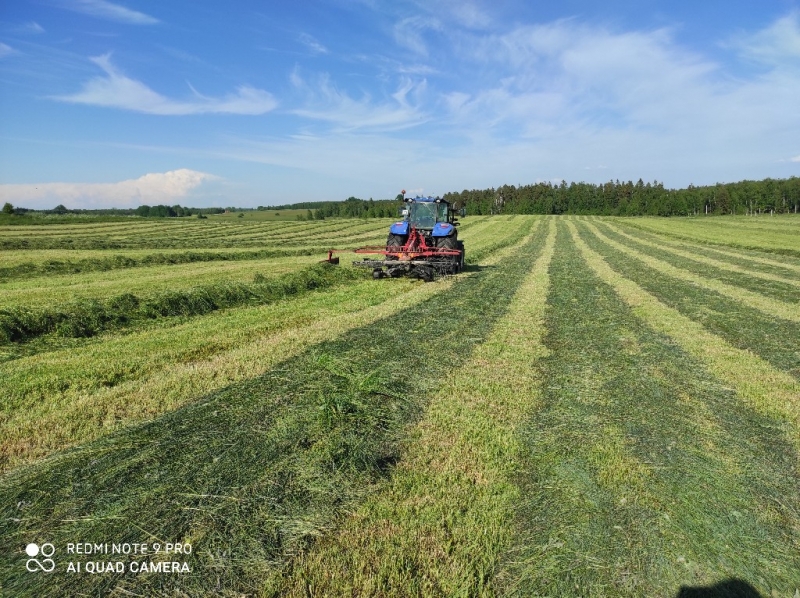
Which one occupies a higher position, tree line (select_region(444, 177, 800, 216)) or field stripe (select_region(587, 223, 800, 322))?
tree line (select_region(444, 177, 800, 216))

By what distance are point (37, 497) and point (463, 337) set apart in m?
5.88

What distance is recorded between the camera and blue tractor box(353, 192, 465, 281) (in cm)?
1452

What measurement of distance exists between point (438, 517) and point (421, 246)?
1217cm

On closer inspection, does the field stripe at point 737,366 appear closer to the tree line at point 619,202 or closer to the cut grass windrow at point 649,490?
the cut grass windrow at point 649,490

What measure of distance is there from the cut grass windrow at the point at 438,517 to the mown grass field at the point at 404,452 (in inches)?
0.6

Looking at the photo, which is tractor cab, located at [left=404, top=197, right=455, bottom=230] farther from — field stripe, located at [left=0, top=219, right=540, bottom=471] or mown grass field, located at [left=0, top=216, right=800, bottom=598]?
mown grass field, located at [left=0, top=216, right=800, bottom=598]

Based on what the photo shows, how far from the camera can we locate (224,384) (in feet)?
18.2

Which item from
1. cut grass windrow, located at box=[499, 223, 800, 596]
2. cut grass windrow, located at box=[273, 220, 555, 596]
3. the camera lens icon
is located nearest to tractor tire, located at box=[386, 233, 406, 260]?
cut grass windrow, located at box=[499, 223, 800, 596]

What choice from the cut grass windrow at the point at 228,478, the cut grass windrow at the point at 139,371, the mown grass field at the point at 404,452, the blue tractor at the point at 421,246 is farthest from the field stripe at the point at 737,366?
the blue tractor at the point at 421,246

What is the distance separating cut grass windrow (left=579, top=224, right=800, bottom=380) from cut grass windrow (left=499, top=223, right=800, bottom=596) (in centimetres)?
212

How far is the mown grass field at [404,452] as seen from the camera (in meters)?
2.72

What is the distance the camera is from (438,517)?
10.3ft

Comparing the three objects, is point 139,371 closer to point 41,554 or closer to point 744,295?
point 41,554

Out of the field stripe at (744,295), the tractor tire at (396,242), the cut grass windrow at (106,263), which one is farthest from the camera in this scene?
the cut grass windrow at (106,263)
